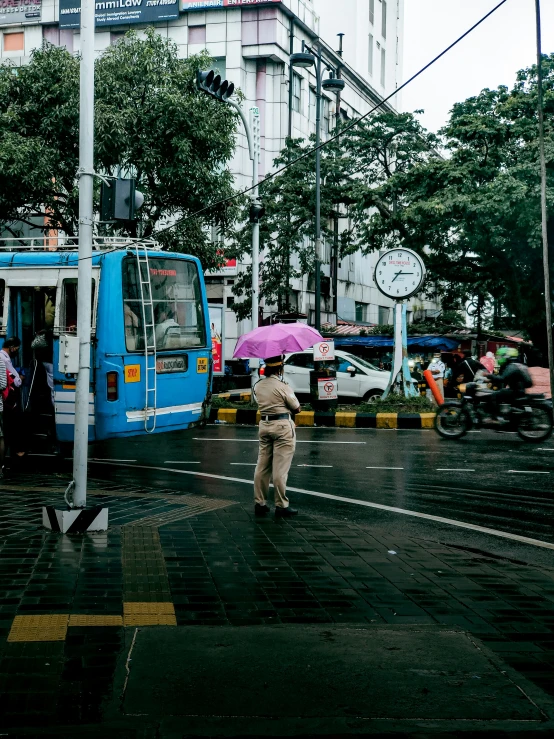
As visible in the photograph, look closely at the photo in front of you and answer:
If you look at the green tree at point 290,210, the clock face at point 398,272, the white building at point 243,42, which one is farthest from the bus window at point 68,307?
the white building at point 243,42

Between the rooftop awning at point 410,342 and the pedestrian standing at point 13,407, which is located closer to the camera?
the pedestrian standing at point 13,407

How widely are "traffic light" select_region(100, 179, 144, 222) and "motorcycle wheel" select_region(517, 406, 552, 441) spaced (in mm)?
9833

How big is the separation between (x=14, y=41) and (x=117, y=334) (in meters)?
32.5

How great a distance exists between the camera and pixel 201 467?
13.1m

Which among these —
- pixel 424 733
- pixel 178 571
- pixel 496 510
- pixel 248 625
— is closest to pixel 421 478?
pixel 496 510

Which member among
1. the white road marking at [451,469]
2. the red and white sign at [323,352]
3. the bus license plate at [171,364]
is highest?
the red and white sign at [323,352]

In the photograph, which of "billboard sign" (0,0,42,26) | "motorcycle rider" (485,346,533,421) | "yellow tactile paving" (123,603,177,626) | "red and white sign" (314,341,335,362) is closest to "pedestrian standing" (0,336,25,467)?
"yellow tactile paving" (123,603,177,626)

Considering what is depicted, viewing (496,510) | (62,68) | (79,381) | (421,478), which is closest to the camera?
(79,381)

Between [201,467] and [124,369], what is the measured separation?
1.81 metres

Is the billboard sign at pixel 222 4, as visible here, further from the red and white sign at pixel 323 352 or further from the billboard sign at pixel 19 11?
the red and white sign at pixel 323 352

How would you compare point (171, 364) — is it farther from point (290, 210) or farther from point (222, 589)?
point (290, 210)

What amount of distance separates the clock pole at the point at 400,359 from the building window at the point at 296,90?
2131cm

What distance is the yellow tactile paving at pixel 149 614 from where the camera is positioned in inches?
215

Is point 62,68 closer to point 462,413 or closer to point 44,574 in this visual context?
point 462,413
